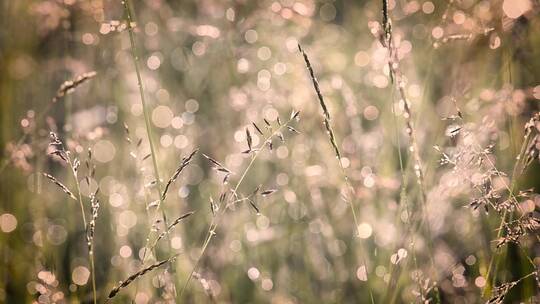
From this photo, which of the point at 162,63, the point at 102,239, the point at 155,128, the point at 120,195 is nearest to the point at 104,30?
the point at 120,195

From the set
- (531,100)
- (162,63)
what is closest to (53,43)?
(162,63)

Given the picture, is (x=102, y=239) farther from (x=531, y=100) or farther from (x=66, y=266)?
(x=531, y=100)

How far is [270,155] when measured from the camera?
Result: 2463mm

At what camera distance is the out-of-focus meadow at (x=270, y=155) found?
1805 mm

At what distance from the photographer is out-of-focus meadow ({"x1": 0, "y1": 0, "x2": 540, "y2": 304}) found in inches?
71.1

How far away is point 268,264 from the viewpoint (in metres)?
2.04

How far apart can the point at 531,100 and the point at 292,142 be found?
34.3 inches

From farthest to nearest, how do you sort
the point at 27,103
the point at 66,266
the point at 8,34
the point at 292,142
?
the point at 8,34 → the point at 27,103 → the point at 292,142 → the point at 66,266

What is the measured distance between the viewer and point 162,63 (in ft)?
10.1

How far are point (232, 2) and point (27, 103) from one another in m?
0.98

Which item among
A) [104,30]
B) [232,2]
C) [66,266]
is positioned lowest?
[66,266]

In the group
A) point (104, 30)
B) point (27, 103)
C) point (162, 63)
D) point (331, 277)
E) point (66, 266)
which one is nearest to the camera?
point (104, 30)

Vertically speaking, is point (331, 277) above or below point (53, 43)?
below

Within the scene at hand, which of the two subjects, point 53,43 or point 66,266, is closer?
point 66,266
